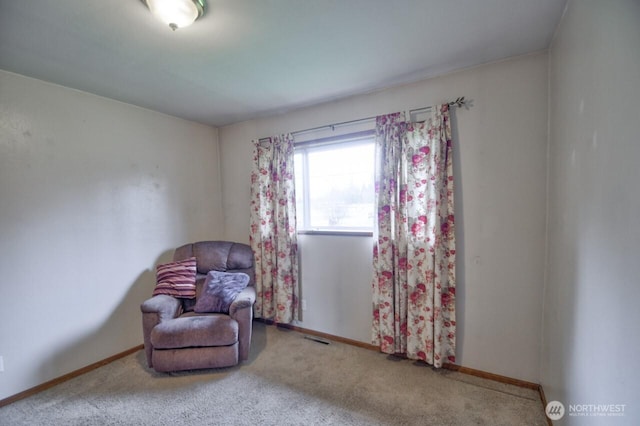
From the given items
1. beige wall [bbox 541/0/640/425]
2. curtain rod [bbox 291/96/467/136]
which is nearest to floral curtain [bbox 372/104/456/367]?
curtain rod [bbox 291/96/467/136]

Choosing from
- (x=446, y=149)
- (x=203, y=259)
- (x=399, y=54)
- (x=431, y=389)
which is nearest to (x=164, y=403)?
(x=203, y=259)

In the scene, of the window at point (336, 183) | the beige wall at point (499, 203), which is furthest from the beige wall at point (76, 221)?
the beige wall at point (499, 203)

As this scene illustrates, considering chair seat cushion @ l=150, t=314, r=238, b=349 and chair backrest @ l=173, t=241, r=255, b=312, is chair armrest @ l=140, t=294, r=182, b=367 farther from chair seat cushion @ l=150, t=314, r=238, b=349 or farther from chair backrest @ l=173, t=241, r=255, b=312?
chair backrest @ l=173, t=241, r=255, b=312

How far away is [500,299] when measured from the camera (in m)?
2.05

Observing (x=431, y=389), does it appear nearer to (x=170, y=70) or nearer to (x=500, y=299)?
(x=500, y=299)

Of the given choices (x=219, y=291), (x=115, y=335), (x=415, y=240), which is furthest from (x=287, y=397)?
(x=115, y=335)

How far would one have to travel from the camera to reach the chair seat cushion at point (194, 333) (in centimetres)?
216

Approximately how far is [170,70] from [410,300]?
267cm

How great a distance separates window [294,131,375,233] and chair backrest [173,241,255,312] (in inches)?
28.9

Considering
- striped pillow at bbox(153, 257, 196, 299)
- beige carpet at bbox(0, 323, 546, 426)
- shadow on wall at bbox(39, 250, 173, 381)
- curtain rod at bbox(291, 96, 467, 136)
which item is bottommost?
beige carpet at bbox(0, 323, 546, 426)

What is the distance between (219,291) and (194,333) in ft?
1.42

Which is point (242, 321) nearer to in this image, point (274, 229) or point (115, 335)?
point (274, 229)

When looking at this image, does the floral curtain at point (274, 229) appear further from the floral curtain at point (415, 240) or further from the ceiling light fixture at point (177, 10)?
the ceiling light fixture at point (177, 10)

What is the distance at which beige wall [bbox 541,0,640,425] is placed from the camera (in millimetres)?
866
